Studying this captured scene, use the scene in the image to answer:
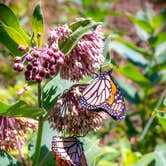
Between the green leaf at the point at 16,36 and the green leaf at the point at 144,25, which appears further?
the green leaf at the point at 144,25

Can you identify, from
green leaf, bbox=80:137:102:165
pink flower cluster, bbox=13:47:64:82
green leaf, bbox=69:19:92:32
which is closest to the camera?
pink flower cluster, bbox=13:47:64:82

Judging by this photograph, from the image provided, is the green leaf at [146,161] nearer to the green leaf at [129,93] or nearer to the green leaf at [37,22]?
the green leaf at [37,22]

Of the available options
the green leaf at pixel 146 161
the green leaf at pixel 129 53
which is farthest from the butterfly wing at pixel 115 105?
the green leaf at pixel 129 53

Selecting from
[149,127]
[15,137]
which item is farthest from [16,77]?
[15,137]

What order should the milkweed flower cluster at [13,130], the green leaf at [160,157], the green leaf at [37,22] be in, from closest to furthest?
the green leaf at [37,22] < the milkweed flower cluster at [13,130] < the green leaf at [160,157]

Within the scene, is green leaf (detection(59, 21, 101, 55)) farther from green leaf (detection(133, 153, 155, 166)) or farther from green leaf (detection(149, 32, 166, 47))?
green leaf (detection(149, 32, 166, 47))

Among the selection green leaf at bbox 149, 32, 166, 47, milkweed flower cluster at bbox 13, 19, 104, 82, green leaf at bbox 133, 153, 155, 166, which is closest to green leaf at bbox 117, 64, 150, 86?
green leaf at bbox 149, 32, 166, 47

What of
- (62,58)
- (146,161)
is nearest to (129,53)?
(146,161)
